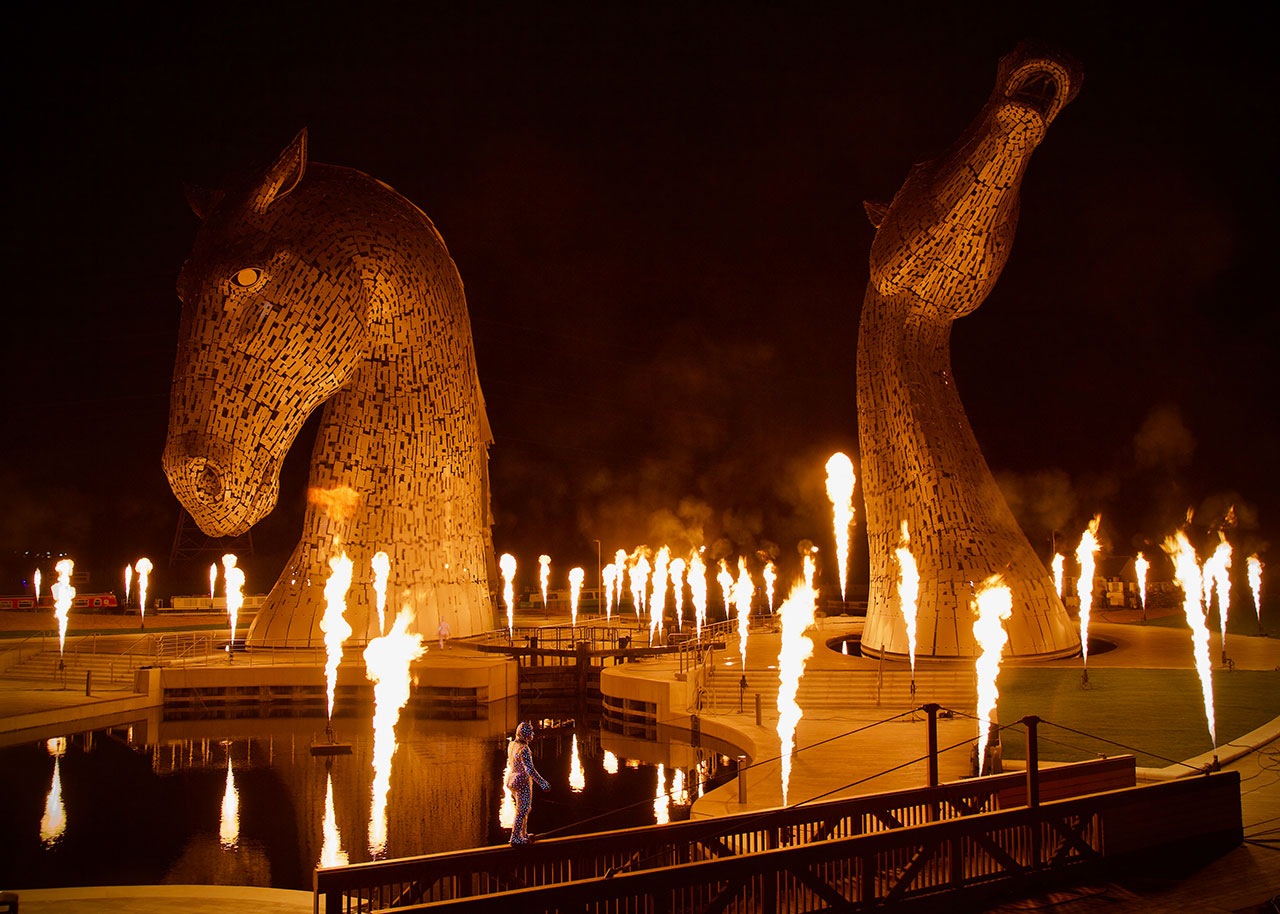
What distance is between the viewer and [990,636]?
50.6ft

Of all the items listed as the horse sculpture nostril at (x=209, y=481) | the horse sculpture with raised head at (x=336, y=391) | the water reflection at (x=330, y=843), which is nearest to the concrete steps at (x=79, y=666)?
the horse sculpture with raised head at (x=336, y=391)

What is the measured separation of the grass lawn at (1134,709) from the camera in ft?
43.1

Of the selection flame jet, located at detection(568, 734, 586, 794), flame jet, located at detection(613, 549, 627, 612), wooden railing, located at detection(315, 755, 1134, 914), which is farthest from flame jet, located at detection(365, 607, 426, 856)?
flame jet, located at detection(613, 549, 627, 612)

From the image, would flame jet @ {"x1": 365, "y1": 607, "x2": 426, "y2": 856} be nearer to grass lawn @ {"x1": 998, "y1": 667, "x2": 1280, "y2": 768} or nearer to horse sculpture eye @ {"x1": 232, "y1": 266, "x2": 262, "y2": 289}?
horse sculpture eye @ {"x1": 232, "y1": 266, "x2": 262, "y2": 289}

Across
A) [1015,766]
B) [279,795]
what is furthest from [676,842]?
[279,795]

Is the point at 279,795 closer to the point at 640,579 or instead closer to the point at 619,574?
the point at 619,574

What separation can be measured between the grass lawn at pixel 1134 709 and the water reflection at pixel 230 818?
415 inches

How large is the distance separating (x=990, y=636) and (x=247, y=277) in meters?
17.3

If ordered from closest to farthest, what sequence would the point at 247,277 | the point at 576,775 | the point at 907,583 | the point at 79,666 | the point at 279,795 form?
the point at 279,795
the point at 576,775
the point at 907,583
the point at 247,277
the point at 79,666

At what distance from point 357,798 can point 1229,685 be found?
15.6 m

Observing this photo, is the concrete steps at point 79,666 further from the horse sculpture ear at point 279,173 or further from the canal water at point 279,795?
the horse sculpture ear at point 279,173

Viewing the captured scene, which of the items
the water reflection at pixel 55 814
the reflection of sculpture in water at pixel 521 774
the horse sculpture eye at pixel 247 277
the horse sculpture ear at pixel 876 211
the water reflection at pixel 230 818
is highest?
the horse sculpture ear at pixel 876 211

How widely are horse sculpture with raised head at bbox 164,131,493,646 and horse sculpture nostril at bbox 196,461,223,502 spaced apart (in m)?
0.04

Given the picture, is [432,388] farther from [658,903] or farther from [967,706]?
[658,903]
